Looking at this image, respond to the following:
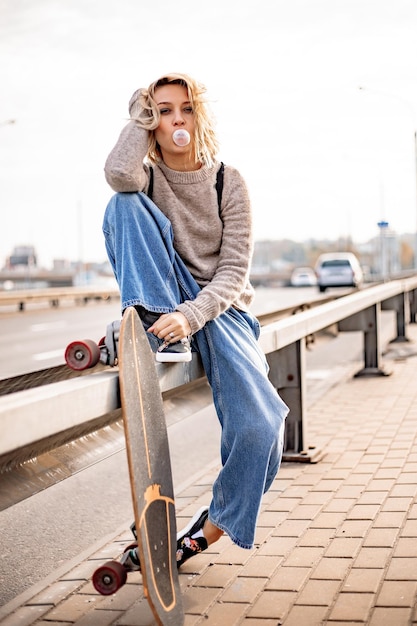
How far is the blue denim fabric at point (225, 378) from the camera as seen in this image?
11.8ft

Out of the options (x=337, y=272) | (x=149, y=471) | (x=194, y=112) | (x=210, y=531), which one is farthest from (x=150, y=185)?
(x=337, y=272)

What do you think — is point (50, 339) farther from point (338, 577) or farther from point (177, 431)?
point (338, 577)

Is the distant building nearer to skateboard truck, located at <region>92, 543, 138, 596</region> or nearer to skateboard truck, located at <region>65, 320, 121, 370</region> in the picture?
skateboard truck, located at <region>65, 320, 121, 370</region>

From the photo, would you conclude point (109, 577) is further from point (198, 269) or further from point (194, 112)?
point (194, 112)

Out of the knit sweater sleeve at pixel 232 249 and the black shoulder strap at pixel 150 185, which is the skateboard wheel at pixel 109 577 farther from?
the black shoulder strap at pixel 150 185

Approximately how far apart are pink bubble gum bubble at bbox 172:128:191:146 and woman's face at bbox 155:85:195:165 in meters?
0.02

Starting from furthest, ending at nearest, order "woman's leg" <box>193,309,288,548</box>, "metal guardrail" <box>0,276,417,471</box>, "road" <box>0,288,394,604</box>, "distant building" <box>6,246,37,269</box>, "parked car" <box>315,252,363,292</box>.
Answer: "distant building" <box>6,246,37,269</box>
"parked car" <box>315,252,363,292</box>
"road" <box>0,288,394,604</box>
"woman's leg" <box>193,309,288,548</box>
"metal guardrail" <box>0,276,417,471</box>

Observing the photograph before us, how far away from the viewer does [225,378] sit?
12.0ft

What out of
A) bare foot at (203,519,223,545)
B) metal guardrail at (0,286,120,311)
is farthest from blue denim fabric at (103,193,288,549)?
metal guardrail at (0,286,120,311)

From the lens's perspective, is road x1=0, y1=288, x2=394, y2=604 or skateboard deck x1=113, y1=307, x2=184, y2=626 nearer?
skateboard deck x1=113, y1=307, x2=184, y2=626

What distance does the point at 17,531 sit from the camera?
5.23 m

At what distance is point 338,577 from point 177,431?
14.9ft

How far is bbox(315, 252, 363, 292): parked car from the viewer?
52.3 m

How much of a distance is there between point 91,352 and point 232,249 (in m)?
0.82
